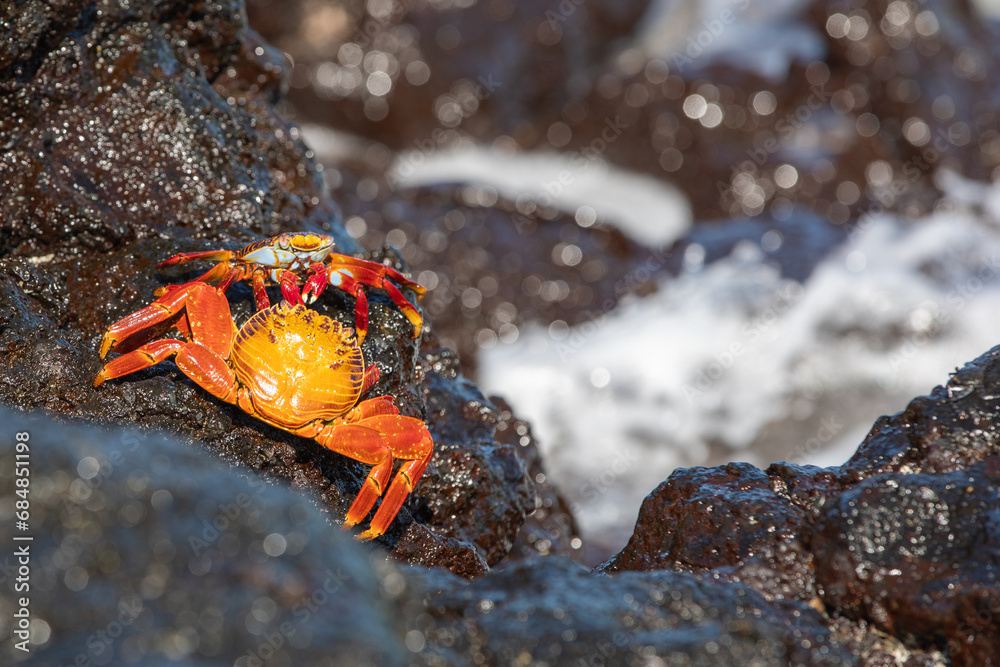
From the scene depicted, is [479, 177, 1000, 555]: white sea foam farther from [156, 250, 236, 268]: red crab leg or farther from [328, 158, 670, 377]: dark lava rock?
[156, 250, 236, 268]: red crab leg

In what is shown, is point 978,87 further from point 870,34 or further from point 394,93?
point 394,93

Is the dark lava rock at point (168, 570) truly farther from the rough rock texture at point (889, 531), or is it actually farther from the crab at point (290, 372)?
the rough rock texture at point (889, 531)

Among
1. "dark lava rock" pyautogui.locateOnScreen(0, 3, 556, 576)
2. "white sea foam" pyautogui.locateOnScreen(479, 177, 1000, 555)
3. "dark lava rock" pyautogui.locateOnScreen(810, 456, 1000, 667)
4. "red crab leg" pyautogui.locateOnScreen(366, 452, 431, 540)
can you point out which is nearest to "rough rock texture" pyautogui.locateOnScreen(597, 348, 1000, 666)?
"dark lava rock" pyautogui.locateOnScreen(810, 456, 1000, 667)

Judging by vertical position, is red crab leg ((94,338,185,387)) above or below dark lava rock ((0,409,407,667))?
above

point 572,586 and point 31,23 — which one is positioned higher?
point 31,23

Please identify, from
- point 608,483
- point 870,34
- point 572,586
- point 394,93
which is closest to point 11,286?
point 572,586

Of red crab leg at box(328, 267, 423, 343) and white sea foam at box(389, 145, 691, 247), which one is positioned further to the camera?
white sea foam at box(389, 145, 691, 247)
